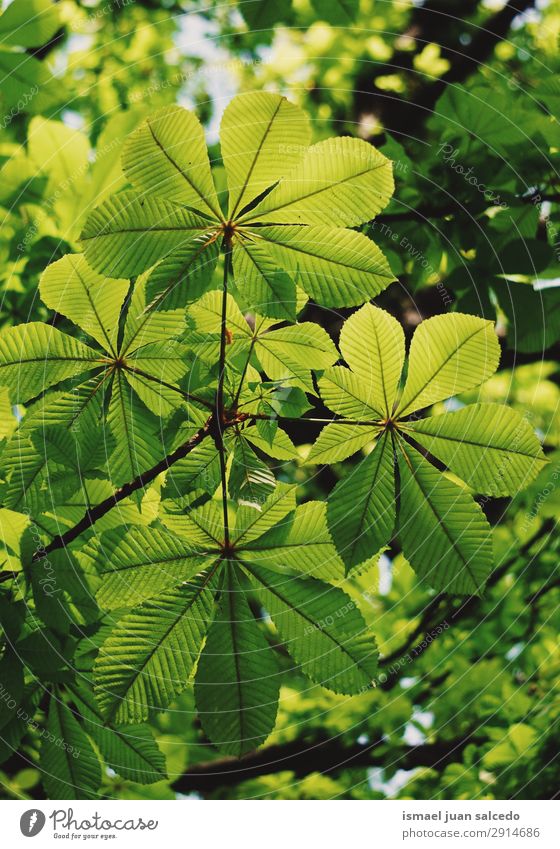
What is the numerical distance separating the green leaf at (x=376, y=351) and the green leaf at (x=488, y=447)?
90 millimetres

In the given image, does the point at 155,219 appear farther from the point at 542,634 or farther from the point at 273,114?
the point at 542,634

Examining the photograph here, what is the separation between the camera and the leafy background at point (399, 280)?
1.51 m

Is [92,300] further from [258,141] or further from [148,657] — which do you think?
[148,657]

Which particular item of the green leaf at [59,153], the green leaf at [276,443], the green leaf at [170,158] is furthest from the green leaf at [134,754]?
the green leaf at [59,153]

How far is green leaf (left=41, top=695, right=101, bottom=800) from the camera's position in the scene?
4.36 ft

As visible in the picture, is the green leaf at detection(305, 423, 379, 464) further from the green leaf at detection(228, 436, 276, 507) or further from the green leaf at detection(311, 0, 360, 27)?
the green leaf at detection(311, 0, 360, 27)

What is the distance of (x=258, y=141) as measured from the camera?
0.91 m

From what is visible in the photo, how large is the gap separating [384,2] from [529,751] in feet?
13.7

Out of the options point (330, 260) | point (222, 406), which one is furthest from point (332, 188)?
point (222, 406)

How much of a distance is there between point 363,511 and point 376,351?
27cm

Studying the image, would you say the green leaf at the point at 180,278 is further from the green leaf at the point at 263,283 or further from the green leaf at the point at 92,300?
the green leaf at the point at 92,300

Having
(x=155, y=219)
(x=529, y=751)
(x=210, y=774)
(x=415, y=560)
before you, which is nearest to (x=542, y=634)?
(x=529, y=751)
